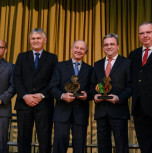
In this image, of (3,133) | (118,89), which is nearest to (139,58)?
(118,89)

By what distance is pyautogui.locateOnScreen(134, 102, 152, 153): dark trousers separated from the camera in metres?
2.34

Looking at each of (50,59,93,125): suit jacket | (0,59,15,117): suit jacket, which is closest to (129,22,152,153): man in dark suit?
(50,59,93,125): suit jacket

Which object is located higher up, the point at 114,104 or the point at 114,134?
the point at 114,104

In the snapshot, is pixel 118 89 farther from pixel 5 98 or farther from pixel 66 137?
pixel 5 98

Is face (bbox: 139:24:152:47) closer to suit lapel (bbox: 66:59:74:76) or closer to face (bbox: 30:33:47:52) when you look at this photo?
suit lapel (bbox: 66:59:74:76)

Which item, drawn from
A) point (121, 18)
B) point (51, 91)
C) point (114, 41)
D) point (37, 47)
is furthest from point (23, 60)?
point (121, 18)

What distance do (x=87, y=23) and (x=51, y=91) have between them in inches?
112

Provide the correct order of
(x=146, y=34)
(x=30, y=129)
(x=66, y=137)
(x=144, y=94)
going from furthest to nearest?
(x=30, y=129), (x=66, y=137), (x=146, y=34), (x=144, y=94)

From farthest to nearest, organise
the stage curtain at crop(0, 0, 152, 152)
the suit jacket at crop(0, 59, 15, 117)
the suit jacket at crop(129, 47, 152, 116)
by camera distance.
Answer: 1. the stage curtain at crop(0, 0, 152, 152)
2. the suit jacket at crop(0, 59, 15, 117)
3. the suit jacket at crop(129, 47, 152, 116)

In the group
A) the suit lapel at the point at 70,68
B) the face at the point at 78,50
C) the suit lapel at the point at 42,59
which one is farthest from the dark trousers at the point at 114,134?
the suit lapel at the point at 42,59

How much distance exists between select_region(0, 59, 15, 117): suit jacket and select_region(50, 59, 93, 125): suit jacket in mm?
548

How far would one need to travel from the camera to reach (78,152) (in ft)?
8.23

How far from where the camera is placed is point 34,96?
2605mm

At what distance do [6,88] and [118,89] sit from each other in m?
1.36
